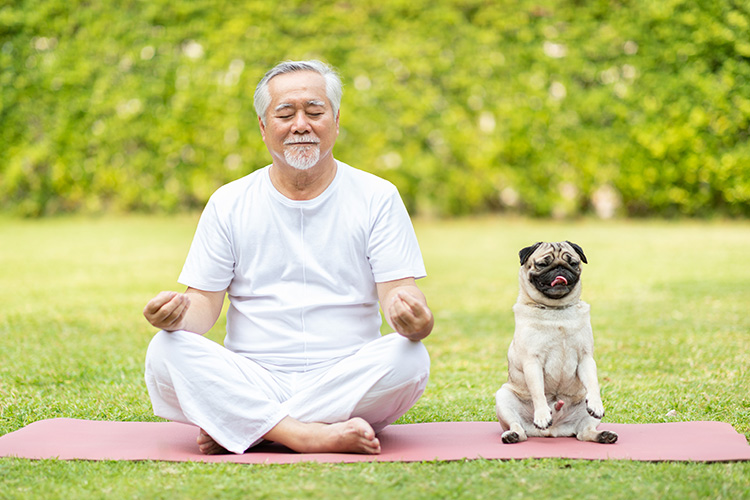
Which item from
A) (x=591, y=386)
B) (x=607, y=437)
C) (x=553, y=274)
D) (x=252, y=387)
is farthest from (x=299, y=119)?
(x=607, y=437)

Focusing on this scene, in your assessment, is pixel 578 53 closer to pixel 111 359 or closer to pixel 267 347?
pixel 111 359

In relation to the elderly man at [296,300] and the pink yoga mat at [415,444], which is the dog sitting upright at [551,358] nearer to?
the pink yoga mat at [415,444]

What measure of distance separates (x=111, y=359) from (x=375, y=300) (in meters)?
2.47

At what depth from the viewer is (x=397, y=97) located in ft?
43.1

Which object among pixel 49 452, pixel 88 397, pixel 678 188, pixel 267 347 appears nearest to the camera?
pixel 49 452

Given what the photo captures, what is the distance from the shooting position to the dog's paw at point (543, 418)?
3.41 m

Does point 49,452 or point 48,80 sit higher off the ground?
point 48,80

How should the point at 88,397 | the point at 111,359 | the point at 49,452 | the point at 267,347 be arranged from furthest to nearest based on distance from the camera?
1. the point at 111,359
2. the point at 88,397
3. the point at 267,347
4. the point at 49,452

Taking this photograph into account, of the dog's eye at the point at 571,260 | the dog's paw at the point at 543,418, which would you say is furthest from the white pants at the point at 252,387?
the dog's eye at the point at 571,260

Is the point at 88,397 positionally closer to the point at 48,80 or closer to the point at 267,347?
the point at 267,347

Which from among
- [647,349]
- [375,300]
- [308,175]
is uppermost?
[308,175]

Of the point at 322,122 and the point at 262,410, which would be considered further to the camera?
the point at 322,122

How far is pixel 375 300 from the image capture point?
3781 mm

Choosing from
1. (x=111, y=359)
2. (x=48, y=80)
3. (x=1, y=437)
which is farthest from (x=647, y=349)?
(x=48, y=80)
